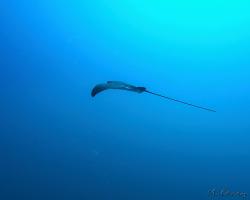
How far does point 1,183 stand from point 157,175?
30.6 feet

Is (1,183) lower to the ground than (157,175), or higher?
lower

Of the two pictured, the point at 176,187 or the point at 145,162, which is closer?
the point at 176,187

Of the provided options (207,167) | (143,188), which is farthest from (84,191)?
(207,167)

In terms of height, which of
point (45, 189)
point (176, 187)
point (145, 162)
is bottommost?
point (45, 189)

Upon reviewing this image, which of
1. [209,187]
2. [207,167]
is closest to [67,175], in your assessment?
[209,187]

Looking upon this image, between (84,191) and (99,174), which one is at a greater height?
(99,174)

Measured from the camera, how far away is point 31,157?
19000 millimetres

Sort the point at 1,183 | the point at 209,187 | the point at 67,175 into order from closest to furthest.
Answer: the point at 1,183 → the point at 67,175 → the point at 209,187

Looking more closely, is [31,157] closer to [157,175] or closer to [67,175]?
[67,175]

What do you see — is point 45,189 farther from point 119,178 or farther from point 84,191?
point 119,178

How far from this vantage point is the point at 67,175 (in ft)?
57.5

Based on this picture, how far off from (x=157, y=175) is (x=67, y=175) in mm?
5781

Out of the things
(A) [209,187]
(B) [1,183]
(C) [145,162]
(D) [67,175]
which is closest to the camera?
(B) [1,183]

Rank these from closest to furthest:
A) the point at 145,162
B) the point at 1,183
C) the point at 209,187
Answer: the point at 1,183
the point at 209,187
the point at 145,162
